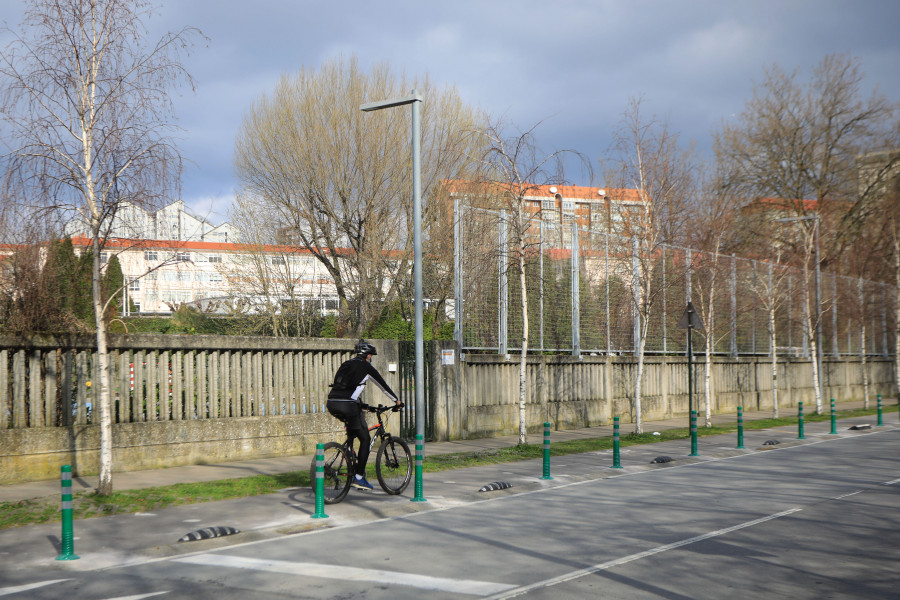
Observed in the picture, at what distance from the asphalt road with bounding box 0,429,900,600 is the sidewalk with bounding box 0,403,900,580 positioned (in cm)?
27

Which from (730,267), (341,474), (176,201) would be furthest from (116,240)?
(730,267)

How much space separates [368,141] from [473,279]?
1350cm

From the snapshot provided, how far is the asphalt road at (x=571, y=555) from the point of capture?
6.15 metres

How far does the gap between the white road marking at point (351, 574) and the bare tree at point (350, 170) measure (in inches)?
943

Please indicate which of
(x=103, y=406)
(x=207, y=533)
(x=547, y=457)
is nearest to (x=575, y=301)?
(x=547, y=457)

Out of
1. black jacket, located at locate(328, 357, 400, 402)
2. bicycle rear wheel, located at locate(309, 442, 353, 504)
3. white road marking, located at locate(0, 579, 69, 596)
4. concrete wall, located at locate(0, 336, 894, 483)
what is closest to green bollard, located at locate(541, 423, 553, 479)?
black jacket, located at locate(328, 357, 400, 402)

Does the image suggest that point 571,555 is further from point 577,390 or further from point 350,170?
point 350,170

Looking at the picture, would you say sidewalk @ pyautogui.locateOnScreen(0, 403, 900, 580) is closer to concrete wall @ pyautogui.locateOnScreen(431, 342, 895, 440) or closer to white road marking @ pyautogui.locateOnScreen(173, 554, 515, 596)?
white road marking @ pyautogui.locateOnScreen(173, 554, 515, 596)

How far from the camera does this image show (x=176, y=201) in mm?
10906

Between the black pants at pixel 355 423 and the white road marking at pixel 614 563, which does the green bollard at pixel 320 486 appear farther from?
the white road marking at pixel 614 563

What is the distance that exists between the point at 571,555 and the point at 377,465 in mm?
4059

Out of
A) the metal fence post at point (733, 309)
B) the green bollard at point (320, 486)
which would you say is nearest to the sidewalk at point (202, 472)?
the green bollard at point (320, 486)

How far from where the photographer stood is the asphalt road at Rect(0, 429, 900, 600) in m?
6.15

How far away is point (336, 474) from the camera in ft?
33.6
